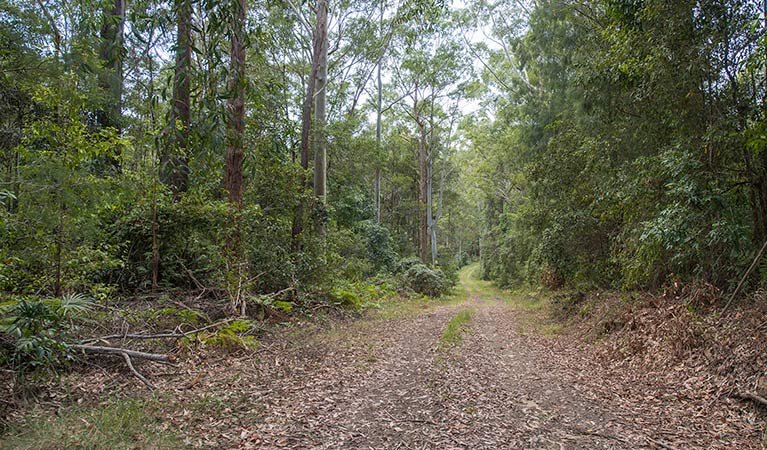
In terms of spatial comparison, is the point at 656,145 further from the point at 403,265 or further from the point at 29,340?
the point at 403,265

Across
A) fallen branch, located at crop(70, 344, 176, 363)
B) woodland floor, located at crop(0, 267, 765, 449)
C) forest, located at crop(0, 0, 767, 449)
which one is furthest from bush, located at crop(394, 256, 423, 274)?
fallen branch, located at crop(70, 344, 176, 363)

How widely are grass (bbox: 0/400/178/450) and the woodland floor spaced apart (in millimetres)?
94

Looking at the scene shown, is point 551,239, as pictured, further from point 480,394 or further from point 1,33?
point 1,33

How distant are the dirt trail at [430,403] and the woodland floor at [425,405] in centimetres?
1

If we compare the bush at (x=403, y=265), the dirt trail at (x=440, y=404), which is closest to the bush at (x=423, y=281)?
the bush at (x=403, y=265)

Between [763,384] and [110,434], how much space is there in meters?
6.44

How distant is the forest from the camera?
152 inches

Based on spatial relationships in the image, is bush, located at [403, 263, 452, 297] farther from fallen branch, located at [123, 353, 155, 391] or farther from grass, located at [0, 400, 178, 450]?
grass, located at [0, 400, 178, 450]

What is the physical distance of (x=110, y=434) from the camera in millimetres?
3385

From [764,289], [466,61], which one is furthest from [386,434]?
[466,61]

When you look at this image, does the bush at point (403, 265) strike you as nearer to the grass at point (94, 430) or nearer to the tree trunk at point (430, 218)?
the tree trunk at point (430, 218)

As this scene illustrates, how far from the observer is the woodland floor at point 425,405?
3809mm

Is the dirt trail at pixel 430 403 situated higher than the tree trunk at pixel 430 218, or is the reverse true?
the tree trunk at pixel 430 218

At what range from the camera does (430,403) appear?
4.70m
